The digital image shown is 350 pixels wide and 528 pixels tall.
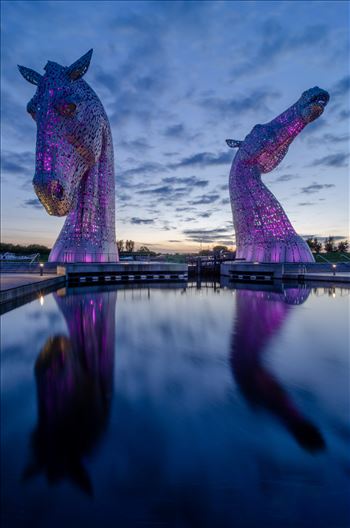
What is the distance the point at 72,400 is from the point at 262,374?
285 centimetres

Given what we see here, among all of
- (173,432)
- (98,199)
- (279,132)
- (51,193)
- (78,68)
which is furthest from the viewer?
(279,132)

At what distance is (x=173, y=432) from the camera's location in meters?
3.11

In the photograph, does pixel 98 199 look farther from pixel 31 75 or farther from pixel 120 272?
pixel 31 75

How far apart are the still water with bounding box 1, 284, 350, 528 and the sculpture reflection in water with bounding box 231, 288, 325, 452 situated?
25 millimetres

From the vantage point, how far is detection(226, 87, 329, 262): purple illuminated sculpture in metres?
21.9

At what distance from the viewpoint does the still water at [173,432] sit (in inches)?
86.4

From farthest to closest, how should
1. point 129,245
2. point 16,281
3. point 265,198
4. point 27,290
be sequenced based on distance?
point 129,245 < point 265,198 < point 16,281 < point 27,290

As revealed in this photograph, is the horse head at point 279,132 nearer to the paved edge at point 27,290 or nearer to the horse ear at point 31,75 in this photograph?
the horse ear at point 31,75

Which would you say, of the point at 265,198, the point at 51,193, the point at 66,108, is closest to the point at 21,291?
the point at 51,193

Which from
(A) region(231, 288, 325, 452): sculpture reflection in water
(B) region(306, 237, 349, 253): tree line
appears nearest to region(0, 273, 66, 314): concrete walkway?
(A) region(231, 288, 325, 452): sculpture reflection in water

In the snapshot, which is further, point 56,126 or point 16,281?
point 16,281

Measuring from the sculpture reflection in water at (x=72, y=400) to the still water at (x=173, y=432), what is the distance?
2 centimetres

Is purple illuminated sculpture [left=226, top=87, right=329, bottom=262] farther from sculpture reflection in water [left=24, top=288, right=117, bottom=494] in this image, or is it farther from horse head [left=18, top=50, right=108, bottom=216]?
sculpture reflection in water [left=24, top=288, right=117, bottom=494]

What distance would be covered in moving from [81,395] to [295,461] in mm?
2562
